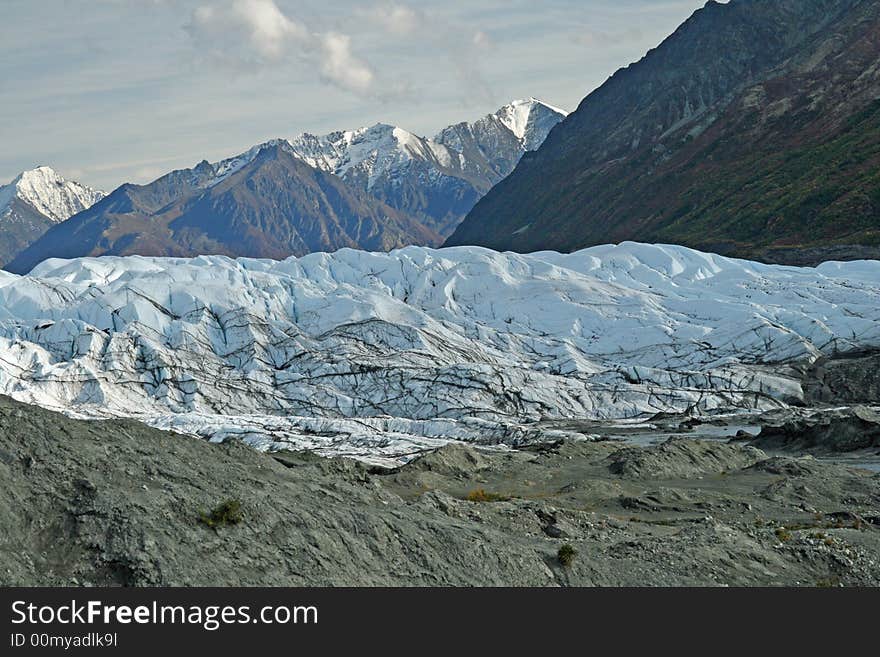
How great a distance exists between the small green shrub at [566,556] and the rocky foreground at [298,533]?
0.03 meters

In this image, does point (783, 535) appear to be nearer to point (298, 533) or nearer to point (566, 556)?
point (566, 556)

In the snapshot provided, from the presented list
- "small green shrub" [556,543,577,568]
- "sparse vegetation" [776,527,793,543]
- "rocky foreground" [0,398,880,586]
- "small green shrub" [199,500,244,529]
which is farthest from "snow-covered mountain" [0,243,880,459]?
"small green shrub" [199,500,244,529]

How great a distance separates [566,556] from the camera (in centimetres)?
2298

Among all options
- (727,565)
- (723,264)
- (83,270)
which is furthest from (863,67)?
(727,565)

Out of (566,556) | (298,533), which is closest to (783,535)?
(566,556)

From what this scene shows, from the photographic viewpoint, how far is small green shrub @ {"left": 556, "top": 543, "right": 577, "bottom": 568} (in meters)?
23.0

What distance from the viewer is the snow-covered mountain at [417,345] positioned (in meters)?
78.1

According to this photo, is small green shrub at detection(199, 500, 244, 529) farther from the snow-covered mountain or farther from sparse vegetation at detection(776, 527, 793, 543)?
the snow-covered mountain

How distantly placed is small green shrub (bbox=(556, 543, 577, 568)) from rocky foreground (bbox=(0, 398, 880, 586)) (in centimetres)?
3

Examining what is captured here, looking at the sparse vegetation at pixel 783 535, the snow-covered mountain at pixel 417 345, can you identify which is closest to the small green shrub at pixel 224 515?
the sparse vegetation at pixel 783 535

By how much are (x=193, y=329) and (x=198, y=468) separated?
7129 centimetres

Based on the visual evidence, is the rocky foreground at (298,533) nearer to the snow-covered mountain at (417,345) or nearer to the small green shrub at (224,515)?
the small green shrub at (224,515)

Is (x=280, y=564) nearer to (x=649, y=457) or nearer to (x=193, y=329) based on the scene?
(x=649, y=457)

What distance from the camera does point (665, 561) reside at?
79.4 ft
